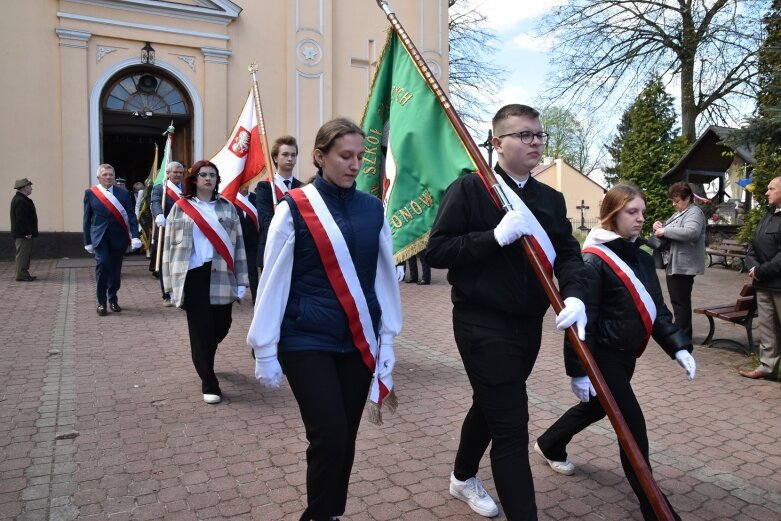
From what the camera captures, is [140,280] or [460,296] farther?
[140,280]

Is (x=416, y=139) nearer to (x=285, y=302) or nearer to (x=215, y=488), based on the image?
(x=285, y=302)

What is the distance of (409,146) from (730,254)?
13223 mm

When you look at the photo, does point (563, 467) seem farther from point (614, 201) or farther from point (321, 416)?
point (321, 416)

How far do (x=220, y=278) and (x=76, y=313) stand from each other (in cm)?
504

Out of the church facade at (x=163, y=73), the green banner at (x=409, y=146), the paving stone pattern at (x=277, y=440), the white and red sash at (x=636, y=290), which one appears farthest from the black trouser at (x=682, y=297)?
the church facade at (x=163, y=73)

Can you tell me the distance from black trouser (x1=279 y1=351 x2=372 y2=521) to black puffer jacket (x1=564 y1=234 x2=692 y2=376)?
125 cm

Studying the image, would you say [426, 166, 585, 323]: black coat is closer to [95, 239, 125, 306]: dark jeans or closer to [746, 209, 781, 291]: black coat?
[746, 209, 781, 291]: black coat

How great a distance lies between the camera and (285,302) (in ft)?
9.27

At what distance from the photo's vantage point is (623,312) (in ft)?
11.2

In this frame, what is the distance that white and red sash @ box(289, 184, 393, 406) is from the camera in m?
2.81

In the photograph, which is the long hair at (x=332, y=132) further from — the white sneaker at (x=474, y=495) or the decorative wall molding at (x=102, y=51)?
the decorative wall molding at (x=102, y=51)

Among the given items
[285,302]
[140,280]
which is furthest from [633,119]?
[285,302]

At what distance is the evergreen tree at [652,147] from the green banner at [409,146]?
17.3m

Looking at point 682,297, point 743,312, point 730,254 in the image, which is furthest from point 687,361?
point 730,254
